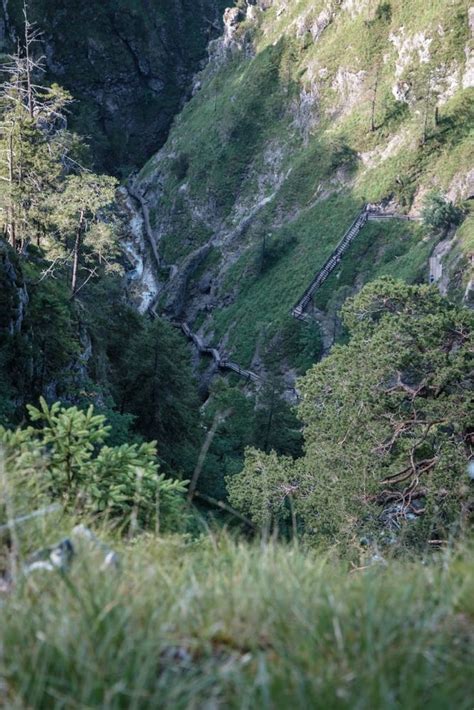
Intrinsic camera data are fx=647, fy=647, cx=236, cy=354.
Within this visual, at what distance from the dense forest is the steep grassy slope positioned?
0.29m

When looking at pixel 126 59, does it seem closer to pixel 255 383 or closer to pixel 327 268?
pixel 327 268

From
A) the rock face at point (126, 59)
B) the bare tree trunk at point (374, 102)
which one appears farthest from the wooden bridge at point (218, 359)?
the rock face at point (126, 59)

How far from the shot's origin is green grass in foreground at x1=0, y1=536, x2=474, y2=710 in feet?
7.80

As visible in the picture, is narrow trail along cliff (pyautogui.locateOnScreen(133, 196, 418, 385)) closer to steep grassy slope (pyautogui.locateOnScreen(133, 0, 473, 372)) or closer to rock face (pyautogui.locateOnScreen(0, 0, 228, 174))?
steep grassy slope (pyautogui.locateOnScreen(133, 0, 473, 372))

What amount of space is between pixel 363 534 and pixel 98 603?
13670 millimetres

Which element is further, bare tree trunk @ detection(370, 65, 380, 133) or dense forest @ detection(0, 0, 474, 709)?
bare tree trunk @ detection(370, 65, 380, 133)

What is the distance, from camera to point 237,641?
2773 mm

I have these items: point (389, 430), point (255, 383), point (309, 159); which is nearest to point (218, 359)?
point (255, 383)

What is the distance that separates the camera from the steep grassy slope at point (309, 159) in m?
57.6

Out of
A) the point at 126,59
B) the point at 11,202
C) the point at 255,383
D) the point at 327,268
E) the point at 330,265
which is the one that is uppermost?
the point at 126,59

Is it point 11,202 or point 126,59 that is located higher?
point 126,59

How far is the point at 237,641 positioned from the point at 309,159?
234 ft

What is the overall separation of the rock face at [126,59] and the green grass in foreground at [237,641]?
122 metres

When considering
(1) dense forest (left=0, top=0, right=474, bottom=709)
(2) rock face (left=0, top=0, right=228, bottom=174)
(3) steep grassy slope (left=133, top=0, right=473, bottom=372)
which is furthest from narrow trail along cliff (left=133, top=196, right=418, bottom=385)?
(2) rock face (left=0, top=0, right=228, bottom=174)
